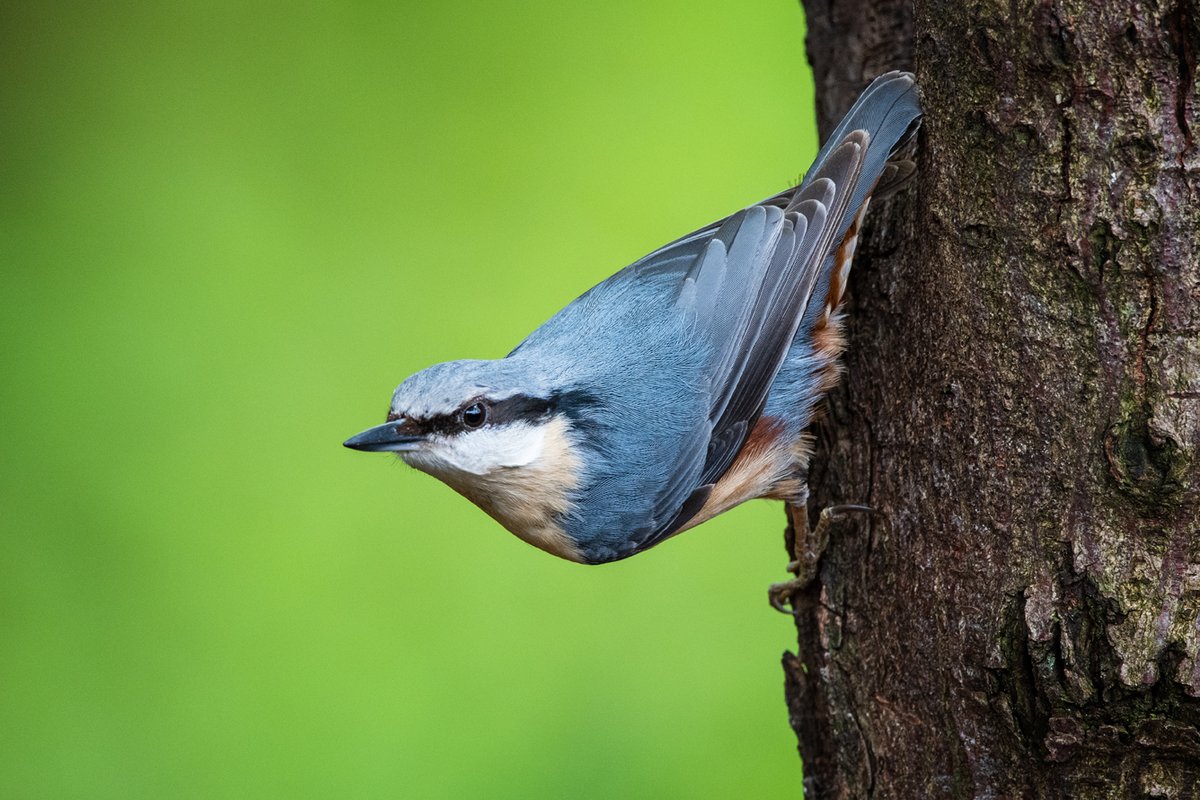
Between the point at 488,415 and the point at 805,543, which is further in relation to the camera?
the point at 805,543

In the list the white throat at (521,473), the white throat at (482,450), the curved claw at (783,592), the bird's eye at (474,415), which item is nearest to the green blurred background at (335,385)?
the curved claw at (783,592)

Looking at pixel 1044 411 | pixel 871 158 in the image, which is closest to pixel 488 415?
pixel 871 158

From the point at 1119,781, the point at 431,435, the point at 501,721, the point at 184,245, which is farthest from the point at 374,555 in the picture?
the point at 1119,781

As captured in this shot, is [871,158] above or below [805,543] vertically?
above

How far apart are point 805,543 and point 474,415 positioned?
2.34ft

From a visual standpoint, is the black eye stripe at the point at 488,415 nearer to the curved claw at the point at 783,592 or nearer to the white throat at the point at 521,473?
the white throat at the point at 521,473

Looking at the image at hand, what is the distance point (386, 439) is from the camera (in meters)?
2.12

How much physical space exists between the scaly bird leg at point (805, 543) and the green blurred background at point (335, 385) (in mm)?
1037

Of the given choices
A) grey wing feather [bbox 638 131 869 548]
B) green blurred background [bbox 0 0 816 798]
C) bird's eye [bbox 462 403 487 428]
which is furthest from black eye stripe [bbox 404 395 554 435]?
green blurred background [bbox 0 0 816 798]

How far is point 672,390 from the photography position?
2316mm

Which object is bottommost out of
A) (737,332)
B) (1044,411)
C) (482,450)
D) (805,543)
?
(805,543)

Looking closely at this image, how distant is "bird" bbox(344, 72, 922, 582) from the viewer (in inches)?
88.1

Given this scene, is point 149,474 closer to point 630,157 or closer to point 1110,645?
point 630,157

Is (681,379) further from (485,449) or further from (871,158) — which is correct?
(871,158)
